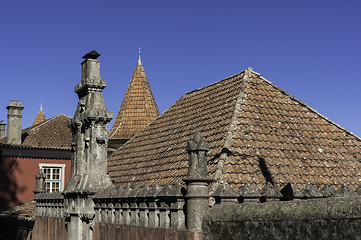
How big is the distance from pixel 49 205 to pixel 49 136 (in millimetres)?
13538

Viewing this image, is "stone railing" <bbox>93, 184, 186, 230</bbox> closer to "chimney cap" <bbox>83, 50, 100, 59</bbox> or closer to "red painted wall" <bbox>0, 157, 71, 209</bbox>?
"chimney cap" <bbox>83, 50, 100, 59</bbox>

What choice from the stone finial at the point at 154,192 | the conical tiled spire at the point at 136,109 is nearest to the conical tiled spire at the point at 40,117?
the conical tiled spire at the point at 136,109

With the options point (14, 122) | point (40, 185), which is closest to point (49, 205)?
point (40, 185)

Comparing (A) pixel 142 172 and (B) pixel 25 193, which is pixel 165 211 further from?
(B) pixel 25 193

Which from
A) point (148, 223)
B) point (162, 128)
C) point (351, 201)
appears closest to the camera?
point (351, 201)

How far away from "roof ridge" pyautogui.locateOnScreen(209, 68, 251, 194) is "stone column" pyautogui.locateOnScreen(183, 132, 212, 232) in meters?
1.15

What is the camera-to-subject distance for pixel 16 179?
27.3 m

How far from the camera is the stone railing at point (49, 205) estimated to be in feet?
48.9

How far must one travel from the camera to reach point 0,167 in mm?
27031

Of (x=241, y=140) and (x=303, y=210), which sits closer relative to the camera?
(x=303, y=210)

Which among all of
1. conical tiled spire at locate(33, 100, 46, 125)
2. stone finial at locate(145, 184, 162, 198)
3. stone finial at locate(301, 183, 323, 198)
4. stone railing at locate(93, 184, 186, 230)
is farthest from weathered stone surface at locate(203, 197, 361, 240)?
conical tiled spire at locate(33, 100, 46, 125)

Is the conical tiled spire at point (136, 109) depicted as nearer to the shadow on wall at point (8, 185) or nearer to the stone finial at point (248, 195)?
the shadow on wall at point (8, 185)

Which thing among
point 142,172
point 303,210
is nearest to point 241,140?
point 142,172

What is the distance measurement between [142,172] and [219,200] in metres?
5.39
